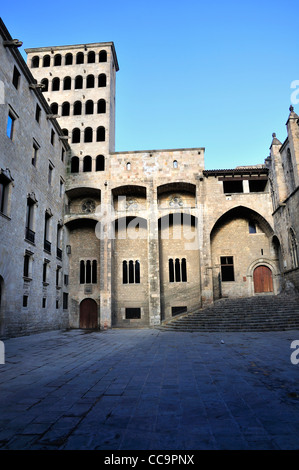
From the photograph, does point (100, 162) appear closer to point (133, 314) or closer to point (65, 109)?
point (65, 109)

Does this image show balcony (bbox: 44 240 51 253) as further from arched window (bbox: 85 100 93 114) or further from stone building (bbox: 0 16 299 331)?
arched window (bbox: 85 100 93 114)

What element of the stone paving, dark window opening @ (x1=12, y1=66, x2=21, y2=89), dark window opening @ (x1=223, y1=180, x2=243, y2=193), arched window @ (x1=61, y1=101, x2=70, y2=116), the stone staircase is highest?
arched window @ (x1=61, y1=101, x2=70, y2=116)

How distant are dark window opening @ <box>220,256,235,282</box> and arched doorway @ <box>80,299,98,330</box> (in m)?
11.3

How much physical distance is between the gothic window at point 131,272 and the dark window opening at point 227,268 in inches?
290

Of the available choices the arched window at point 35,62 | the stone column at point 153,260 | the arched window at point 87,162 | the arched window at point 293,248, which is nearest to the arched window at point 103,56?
the arched window at point 35,62

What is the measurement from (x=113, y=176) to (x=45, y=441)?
25.1 m

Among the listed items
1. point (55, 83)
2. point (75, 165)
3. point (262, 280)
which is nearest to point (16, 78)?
point (75, 165)

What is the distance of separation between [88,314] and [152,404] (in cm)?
2342

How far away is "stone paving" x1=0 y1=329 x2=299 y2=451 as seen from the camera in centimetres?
339

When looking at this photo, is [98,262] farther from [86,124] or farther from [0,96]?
[0,96]

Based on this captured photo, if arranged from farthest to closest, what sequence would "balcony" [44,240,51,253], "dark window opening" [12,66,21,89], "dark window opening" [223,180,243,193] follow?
"dark window opening" [223,180,243,193], "balcony" [44,240,51,253], "dark window opening" [12,66,21,89]

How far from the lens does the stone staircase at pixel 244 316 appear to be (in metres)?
17.0

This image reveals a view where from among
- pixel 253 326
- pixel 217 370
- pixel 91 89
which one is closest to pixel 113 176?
pixel 91 89

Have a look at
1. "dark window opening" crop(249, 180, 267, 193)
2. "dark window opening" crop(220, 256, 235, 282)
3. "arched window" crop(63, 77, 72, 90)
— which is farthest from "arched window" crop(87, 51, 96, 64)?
"dark window opening" crop(220, 256, 235, 282)
